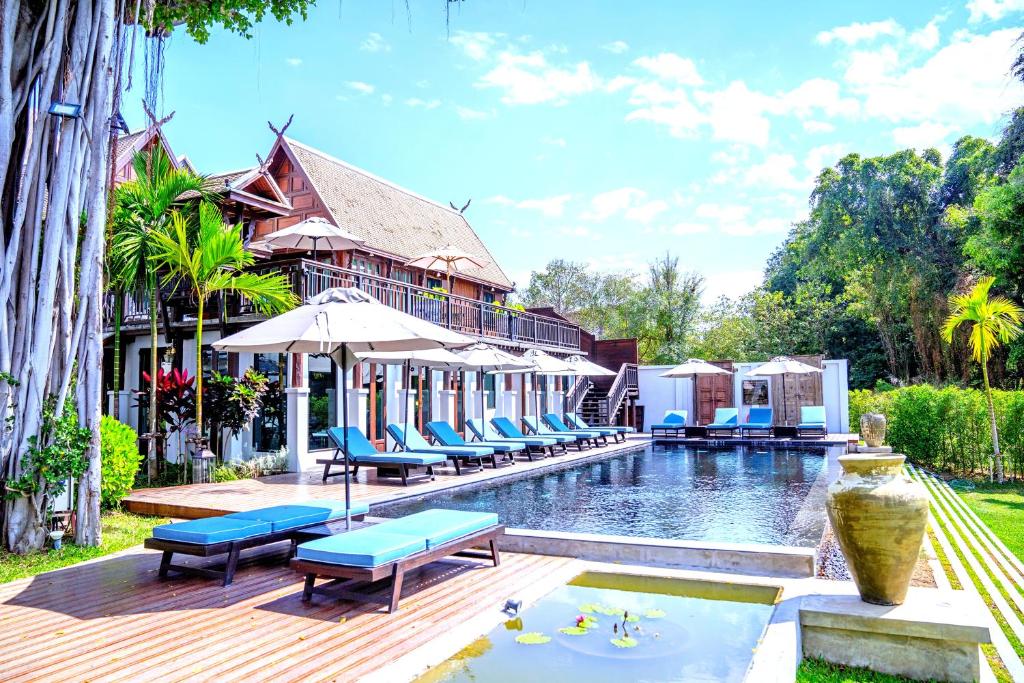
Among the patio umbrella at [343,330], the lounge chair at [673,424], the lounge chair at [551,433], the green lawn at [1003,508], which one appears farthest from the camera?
the lounge chair at [673,424]

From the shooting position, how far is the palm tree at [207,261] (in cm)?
994

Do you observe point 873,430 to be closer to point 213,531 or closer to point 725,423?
point 213,531

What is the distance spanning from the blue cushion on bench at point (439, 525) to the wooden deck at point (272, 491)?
2.88 m

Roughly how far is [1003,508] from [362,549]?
8649 mm

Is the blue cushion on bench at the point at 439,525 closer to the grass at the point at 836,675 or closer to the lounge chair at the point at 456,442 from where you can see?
the grass at the point at 836,675

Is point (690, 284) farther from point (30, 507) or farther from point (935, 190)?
point (30, 507)

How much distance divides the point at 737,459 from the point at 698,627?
11.5 meters

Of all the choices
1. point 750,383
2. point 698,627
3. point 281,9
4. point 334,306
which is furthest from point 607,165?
point 698,627

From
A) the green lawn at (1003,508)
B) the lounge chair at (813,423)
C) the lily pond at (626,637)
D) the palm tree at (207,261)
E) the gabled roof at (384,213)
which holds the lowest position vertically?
the green lawn at (1003,508)

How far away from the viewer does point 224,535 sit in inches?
192

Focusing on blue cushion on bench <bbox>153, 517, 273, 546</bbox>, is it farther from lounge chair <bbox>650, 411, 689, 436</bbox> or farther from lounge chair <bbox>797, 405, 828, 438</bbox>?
lounge chair <bbox>797, 405, 828, 438</bbox>

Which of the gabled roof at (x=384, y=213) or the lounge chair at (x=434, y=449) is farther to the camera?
the gabled roof at (x=384, y=213)

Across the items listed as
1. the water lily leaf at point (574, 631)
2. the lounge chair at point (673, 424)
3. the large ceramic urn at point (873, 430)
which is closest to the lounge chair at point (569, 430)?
the lounge chair at point (673, 424)

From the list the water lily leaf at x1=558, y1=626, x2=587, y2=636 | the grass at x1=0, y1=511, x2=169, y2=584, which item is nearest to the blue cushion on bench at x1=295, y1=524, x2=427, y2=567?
the water lily leaf at x1=558, y1=626, x2=587, y2=636
